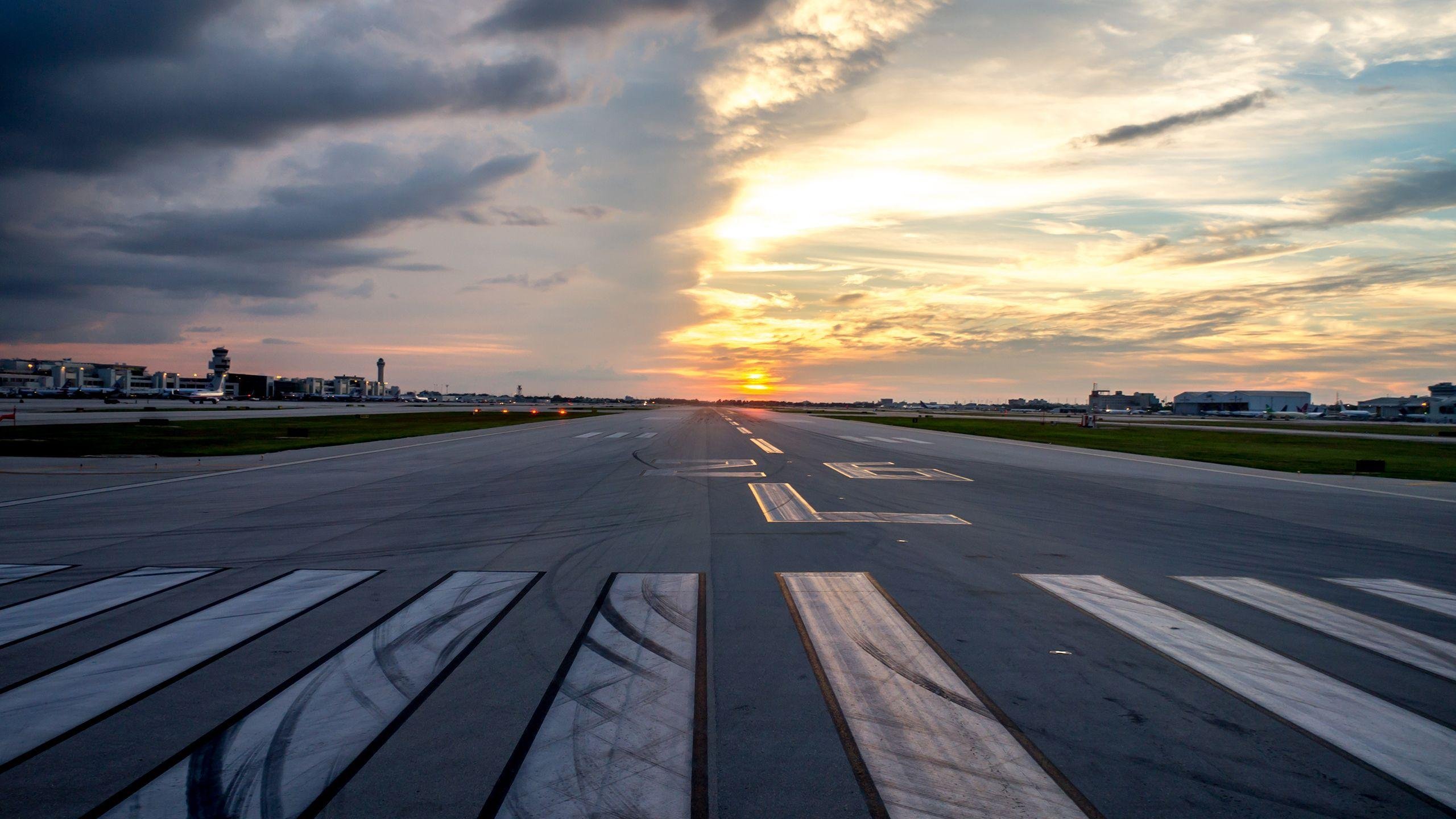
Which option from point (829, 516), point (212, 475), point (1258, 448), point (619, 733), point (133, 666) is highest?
point (1258, 448)

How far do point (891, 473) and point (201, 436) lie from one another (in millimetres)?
30568

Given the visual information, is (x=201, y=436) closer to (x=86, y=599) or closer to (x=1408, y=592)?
(x=86, y=599)

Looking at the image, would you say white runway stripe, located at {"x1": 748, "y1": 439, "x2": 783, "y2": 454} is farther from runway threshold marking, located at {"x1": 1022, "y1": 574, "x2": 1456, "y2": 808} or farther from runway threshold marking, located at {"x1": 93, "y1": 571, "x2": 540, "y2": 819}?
runway threshold marking, located at {"x1": 93, "y1": 571, "x2": 540, "y2": 819}

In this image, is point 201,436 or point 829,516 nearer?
point 829,516

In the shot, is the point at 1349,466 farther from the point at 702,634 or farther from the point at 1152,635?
the point at 702,634

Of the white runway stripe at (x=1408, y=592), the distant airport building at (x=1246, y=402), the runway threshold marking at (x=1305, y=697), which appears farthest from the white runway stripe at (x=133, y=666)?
the distant airport building at (x=1246, y=402)

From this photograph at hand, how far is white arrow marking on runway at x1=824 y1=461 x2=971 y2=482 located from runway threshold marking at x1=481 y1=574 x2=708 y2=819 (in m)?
13.9

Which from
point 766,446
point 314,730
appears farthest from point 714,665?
point 766,446

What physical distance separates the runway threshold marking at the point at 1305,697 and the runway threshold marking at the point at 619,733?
400cm

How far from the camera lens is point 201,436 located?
31188mm

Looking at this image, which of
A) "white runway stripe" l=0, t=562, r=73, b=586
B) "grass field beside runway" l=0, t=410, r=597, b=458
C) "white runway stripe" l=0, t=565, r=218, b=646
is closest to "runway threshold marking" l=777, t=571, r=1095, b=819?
"white runway stripe" l=0, t=565, r=218, b=646

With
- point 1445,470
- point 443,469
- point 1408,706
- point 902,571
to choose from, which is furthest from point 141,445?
point 1445,470

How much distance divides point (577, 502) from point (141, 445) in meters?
22.6

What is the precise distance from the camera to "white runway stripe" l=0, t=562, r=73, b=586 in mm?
7945
